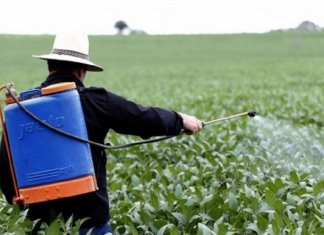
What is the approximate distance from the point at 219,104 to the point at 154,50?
43217 millimetres

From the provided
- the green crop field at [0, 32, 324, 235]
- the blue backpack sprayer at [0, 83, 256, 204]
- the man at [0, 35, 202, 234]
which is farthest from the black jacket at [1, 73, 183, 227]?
the blue backpack sprayer at [0, 83, 256, 204]

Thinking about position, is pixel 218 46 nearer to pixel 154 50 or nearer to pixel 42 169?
pixel 154 50

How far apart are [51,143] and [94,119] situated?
351mm

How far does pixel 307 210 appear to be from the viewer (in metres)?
4.93

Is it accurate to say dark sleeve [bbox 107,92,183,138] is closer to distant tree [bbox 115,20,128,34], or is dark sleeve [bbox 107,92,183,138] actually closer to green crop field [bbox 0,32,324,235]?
green crop field [bbox 0,32,324,235]

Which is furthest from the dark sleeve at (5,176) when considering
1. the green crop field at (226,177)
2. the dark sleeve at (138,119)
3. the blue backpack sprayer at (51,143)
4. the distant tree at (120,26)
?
the distant tree at (120,26)

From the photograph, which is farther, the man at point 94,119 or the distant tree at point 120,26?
the distant tree at point 120,26

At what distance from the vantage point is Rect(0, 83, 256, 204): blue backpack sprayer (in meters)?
3.97

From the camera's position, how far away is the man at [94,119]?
4.23 metres

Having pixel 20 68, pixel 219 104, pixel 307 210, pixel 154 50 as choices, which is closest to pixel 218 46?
pixel 154 50

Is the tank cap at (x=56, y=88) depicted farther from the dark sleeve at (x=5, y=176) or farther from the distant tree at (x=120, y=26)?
the distant tree at (x=120, y=26)

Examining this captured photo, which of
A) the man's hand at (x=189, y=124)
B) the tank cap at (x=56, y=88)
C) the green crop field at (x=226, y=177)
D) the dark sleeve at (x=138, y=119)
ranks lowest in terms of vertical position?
the green crop field at (x=226, y=177)

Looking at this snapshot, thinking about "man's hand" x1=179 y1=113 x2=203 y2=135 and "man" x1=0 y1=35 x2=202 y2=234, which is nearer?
"man" x1=0 y1=35 x2=202 y2=234

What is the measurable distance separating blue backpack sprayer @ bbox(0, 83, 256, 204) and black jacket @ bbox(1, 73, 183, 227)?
210 millimetres
